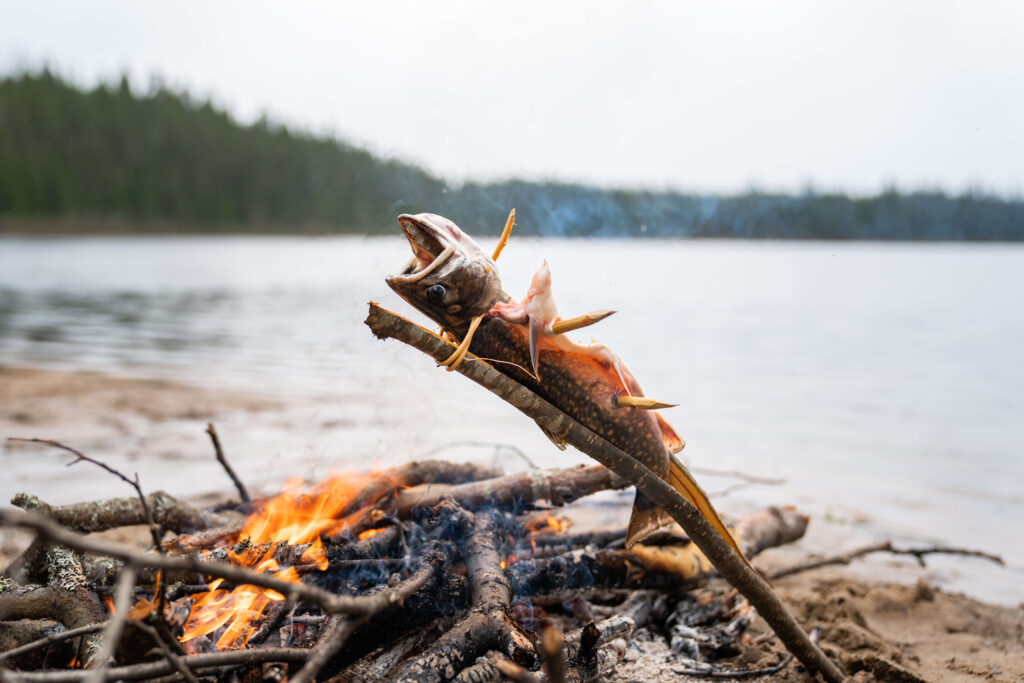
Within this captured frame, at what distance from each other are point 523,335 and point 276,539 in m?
1.52

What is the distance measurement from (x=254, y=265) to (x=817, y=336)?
35.7 m

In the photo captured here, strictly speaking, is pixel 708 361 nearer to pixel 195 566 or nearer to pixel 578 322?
pixel 578 322

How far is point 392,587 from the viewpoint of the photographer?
2455 mm

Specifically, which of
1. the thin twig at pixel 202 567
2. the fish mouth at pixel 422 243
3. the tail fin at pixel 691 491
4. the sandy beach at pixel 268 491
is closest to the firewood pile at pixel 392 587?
the sandy beach at pixel 268 491

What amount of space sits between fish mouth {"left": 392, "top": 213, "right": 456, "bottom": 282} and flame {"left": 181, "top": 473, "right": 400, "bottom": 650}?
1.20 meters

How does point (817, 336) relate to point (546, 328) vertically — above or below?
below

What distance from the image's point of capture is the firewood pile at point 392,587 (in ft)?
7.38

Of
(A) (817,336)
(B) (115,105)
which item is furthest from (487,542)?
(B) (115,105)

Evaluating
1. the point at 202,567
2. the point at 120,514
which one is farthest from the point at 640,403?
the point at 120,514

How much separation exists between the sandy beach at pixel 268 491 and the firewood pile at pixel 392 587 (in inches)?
11.9

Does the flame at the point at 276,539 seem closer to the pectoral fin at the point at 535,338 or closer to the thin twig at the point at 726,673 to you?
the pectoral fin at the point at 535,338

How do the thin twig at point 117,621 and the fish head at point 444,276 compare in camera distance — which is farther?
the fish head at point 444,276

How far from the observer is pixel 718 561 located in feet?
7.84

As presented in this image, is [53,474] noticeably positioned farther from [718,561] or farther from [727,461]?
[727,461]
